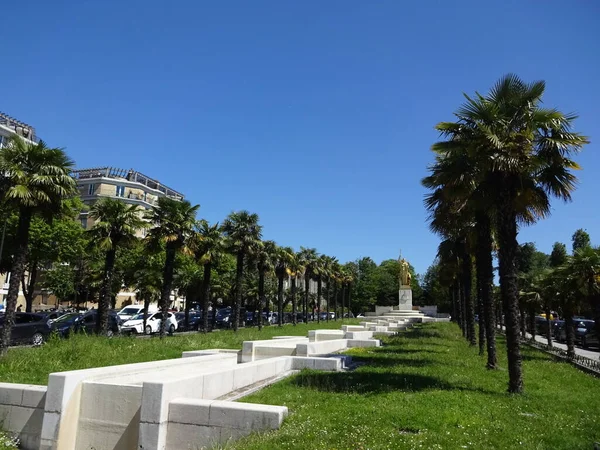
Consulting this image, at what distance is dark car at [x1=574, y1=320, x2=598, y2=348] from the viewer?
102 feet

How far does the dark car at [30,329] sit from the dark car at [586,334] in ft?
103

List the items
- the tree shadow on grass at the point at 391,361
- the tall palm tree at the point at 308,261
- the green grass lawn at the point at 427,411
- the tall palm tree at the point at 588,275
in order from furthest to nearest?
the tall palm tree at the point at 308,261
the tall palm tree at the point at 588,275
the tree shadow on grass at the point at 391,361
the green grass lawn at the point at 427,411

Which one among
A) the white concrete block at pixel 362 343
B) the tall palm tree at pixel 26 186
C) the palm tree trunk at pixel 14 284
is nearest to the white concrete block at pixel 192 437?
the palm tree trunk at pixel 14 284

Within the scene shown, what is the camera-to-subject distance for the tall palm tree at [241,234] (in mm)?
36281

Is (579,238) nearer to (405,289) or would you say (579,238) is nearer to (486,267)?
(405,289)

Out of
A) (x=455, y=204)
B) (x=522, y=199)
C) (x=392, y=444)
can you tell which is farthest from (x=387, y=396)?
(x=455, y=204)

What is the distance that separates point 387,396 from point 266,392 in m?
2.40

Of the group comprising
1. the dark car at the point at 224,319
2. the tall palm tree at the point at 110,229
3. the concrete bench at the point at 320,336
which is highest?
the tall palm tree at the point at 110,229

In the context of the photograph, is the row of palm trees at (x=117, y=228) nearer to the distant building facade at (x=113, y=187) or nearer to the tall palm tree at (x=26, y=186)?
the tall palm tree at (x=26, y=186)

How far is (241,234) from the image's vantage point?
36.5 metres

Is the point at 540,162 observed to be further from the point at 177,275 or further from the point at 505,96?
the point at 177,275

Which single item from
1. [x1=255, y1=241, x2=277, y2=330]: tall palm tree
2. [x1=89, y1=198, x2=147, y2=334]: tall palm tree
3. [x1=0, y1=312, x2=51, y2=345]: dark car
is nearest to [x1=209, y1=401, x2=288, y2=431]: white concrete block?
[x1=0, y1=312, x2=51, y2=345]: dark car

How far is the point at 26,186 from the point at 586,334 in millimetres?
33567

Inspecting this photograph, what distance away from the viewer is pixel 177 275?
51.9 m
